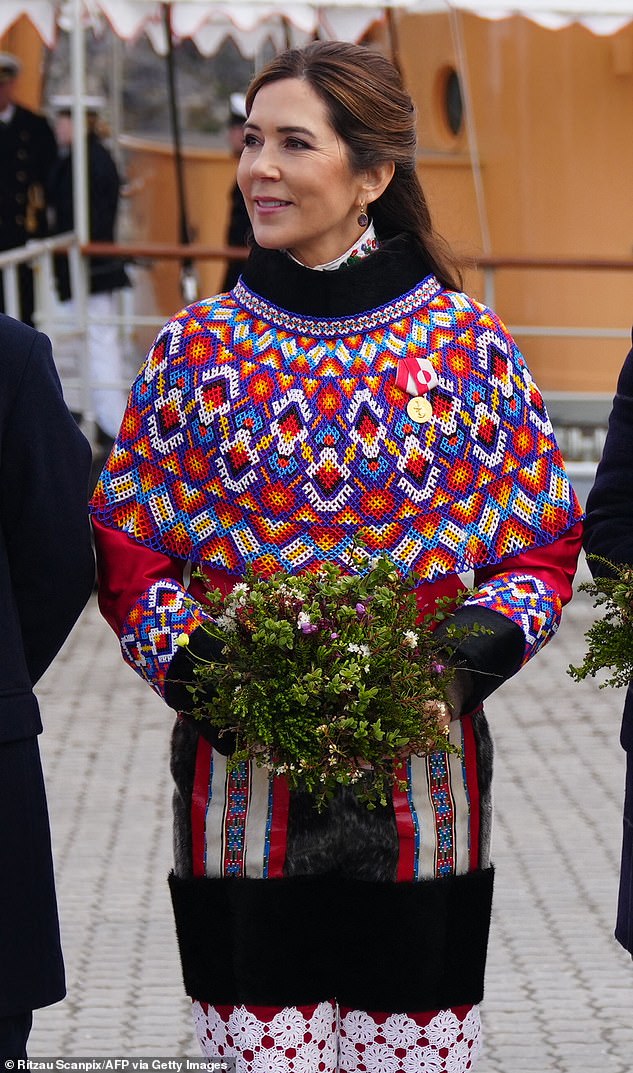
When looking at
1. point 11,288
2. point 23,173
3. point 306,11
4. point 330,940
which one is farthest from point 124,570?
point 23,173

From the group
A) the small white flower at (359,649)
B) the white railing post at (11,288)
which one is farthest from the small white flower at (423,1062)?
the white railing post at (11,288)

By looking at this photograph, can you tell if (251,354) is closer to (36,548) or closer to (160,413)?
(160,413)

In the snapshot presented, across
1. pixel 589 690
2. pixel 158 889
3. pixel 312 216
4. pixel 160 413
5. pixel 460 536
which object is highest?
pixel 312 216

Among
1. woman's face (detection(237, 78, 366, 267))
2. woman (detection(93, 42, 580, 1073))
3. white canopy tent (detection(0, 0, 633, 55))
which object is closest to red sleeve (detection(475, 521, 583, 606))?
woman (detection(93, 42, 580, 1073))

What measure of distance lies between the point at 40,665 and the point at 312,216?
865 mm

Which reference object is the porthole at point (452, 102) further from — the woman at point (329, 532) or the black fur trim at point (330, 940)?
the black fur trim at point (330, 940)

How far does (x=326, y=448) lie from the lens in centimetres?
295

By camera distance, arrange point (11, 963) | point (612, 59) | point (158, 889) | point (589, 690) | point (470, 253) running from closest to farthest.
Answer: point (11, 963), point (470, 253), point (158, 889), point (589, 690), point (612, 59)

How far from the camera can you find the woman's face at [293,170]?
2971mm

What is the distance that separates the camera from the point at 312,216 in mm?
3004

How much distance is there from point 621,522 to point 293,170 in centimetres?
80

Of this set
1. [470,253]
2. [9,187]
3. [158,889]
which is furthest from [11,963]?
[9,187]

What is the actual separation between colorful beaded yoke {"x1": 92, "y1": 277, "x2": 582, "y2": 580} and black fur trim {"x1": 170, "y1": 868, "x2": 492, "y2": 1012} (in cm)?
52

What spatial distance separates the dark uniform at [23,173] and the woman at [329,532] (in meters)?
9.80
